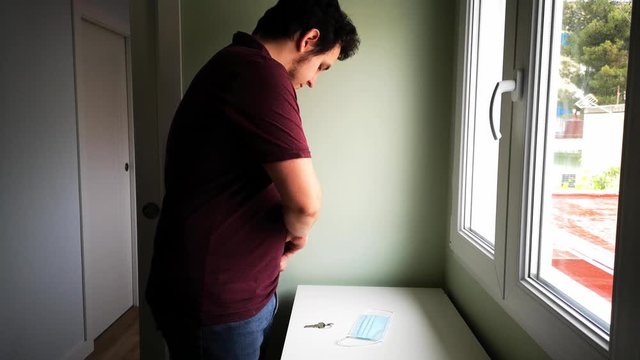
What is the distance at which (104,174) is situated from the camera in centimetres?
291

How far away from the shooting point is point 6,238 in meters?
1.97

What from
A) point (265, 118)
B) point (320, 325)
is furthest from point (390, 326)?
point (265, 118)

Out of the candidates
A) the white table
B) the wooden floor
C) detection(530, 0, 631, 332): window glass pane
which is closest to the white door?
the wooden floor

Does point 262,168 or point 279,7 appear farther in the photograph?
point 279,7

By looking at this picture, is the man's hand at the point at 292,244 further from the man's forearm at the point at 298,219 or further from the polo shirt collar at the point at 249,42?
the polo shirt collar at the point at 249,42

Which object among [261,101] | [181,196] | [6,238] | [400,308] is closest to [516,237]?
[400,308]

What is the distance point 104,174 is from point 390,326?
7.73ft

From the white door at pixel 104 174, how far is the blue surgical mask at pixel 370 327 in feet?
6.49

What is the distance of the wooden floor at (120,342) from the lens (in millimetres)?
2602

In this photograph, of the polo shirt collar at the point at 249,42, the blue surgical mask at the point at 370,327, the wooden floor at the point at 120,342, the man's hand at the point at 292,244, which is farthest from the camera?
the wooden floor at the point at 120,342

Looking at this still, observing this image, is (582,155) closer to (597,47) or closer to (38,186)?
(597,47)

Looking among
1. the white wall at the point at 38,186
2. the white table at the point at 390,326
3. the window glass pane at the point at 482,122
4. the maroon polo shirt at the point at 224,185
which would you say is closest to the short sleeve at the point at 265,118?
the maroon polo shirt at the point at 224,185

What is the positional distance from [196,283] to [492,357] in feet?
2.83

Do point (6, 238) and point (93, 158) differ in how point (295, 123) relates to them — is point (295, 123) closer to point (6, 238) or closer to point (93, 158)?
point (6, 238)
